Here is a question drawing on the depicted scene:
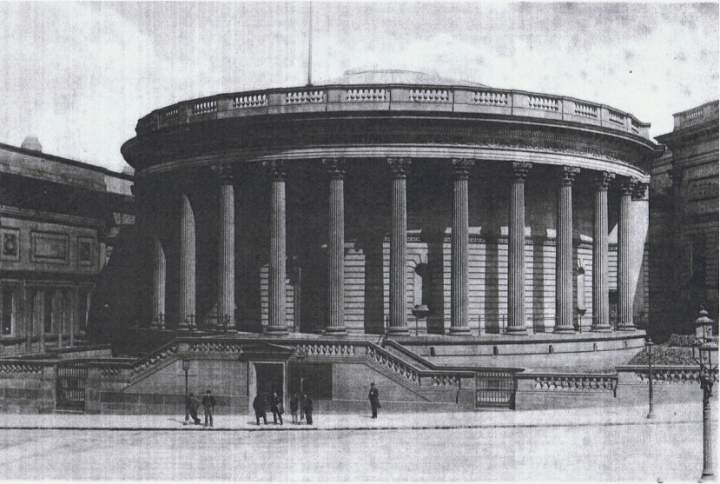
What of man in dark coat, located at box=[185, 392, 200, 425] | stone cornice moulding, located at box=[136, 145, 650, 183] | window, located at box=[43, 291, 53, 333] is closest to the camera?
man in dark coat, located at box=[185, 392, 200, 425]

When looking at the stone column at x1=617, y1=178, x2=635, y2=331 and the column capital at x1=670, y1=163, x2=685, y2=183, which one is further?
the column capital at x1=670, y1=163, x2=685, y2=183

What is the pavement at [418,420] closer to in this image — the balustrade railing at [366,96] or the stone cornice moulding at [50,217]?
the balustrade railing at [366,96]

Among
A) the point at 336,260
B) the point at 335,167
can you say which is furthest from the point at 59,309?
the point at 335,167

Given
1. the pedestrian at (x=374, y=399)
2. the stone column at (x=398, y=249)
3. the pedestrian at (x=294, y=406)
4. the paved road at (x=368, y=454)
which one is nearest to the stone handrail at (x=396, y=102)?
the stone column at (x=398, y=249)

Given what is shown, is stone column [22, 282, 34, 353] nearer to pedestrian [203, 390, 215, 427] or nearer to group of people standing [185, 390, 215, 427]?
group of people standing [185, 390, 215, 427]

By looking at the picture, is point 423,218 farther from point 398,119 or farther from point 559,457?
point 559,457

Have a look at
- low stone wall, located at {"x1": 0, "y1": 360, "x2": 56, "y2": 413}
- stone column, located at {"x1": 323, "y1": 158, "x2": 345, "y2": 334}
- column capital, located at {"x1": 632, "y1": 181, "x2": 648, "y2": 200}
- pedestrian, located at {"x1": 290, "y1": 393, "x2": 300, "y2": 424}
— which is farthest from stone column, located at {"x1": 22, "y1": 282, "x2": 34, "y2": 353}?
column capital, located at {"x1": 632, "y1": 181, "x2": 648, "y2": 200}

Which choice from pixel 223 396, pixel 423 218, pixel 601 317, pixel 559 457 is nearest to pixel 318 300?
pixel 423 218
